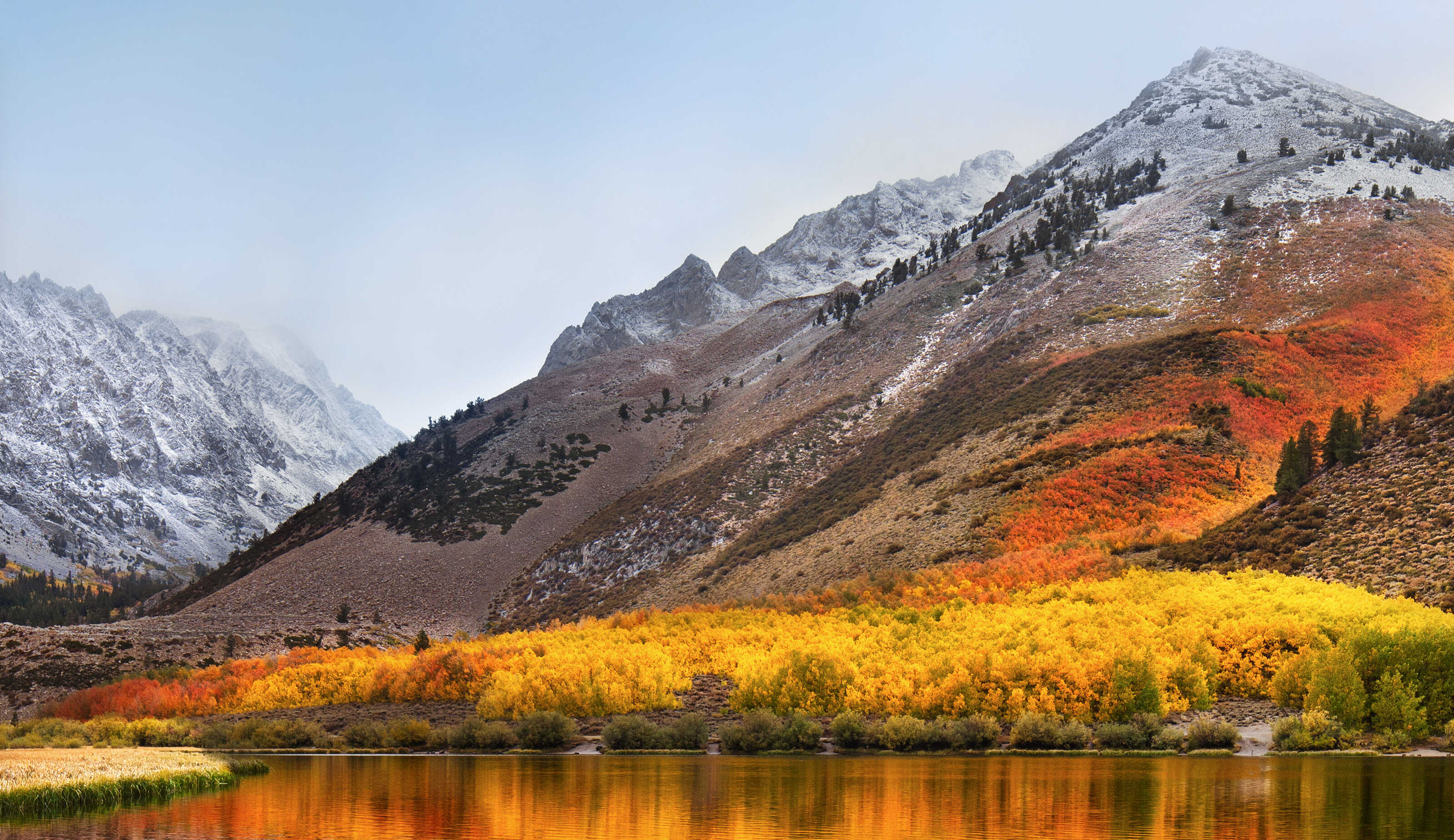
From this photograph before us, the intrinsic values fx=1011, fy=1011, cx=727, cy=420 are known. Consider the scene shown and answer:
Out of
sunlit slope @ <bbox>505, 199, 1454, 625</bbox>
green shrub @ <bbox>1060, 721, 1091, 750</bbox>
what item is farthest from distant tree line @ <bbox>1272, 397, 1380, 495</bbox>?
green shrub @ <bbox>1060, 721, 1091, 750</bbox>

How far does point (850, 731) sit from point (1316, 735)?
12.0m

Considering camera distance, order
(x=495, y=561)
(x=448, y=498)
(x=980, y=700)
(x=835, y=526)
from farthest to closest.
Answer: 1. (x=448, y=498)
2. (x=495, y=561)
3. (x=835, y=526)
4. (x=980, y=700)

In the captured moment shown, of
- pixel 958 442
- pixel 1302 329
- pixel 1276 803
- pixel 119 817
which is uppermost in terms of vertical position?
pixel 1302 329

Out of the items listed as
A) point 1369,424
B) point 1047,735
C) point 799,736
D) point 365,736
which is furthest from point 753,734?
point 1369,424

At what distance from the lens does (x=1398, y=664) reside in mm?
25875

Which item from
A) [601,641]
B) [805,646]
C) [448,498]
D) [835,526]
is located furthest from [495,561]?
[805,646]

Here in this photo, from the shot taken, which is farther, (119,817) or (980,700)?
(980,700)

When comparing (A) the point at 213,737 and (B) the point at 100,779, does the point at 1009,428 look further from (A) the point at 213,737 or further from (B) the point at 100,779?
(B) the point at 100,779

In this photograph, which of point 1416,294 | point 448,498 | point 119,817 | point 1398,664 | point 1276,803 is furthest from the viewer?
point 448,498

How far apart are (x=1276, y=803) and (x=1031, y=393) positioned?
187 feet

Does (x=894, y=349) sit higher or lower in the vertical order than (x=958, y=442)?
higher

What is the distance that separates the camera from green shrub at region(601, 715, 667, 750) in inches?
1218

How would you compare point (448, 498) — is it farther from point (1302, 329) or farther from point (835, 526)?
point (1302, 329)

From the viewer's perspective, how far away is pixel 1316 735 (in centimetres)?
2539
